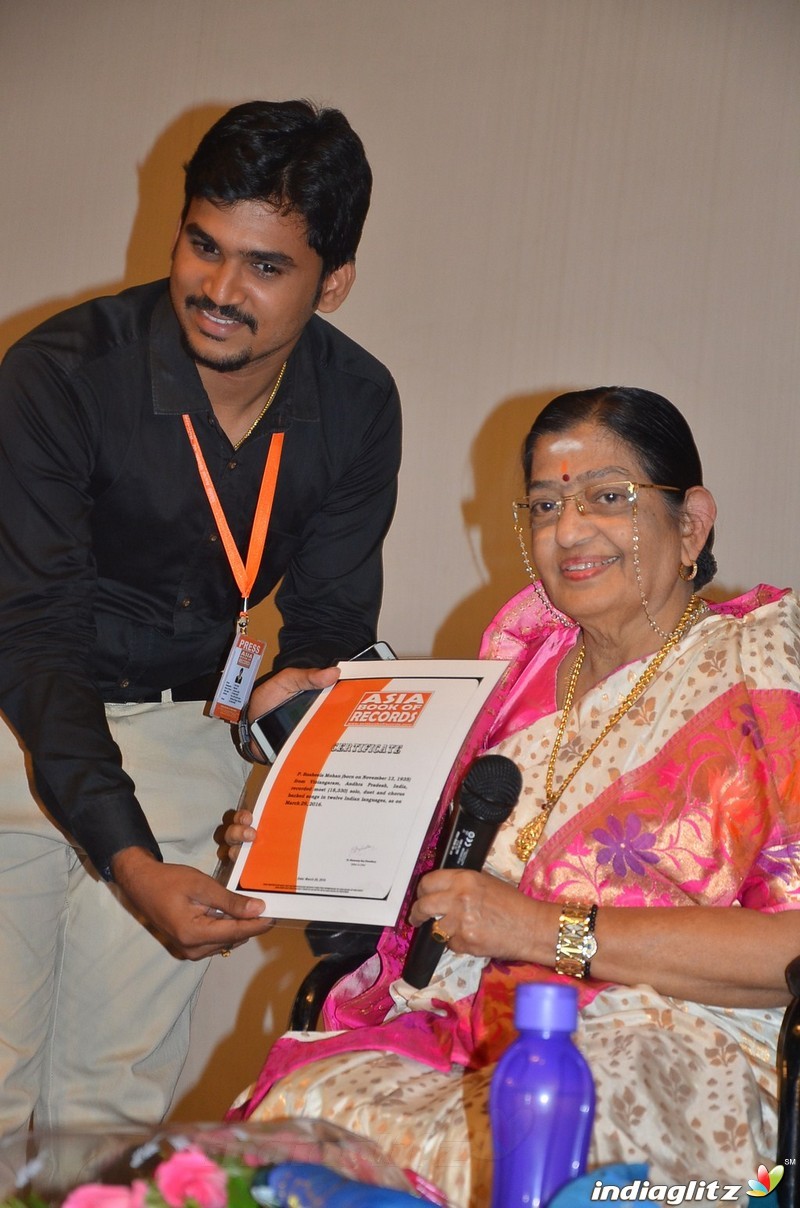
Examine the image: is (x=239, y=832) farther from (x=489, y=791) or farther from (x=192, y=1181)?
(x=192, y=1181)

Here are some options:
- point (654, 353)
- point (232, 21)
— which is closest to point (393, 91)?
point (232, 21)

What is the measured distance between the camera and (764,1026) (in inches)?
79.4

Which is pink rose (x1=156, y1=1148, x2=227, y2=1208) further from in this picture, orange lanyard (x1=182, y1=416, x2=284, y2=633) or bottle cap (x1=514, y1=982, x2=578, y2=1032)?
orange lanyard (x1=182, y1=416, x2=284, y2=633)

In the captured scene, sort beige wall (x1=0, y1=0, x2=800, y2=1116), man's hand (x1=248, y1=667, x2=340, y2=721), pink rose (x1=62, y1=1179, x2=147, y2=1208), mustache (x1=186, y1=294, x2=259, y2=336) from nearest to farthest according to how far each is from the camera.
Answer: pink rose (x1=62, y1=1179, x2=147, y2=1208) → man's hand (x1=248, y1=667, x2=340, y2=721) → mustache (x1=186, y1=294, x2=259, y2=336) → beige wall (x1=0, y1=0, x2=800, y2=1116)

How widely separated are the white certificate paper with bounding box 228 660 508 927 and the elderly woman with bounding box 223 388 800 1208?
7cm

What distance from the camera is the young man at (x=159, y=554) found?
2.49 m

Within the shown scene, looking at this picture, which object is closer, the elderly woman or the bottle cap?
the bottle cap

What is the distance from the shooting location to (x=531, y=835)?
2.29 metres

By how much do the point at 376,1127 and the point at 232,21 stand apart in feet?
14.1

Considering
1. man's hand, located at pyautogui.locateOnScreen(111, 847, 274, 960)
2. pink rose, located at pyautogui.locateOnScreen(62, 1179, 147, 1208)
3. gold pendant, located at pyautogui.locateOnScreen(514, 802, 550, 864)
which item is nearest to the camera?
pink rose, located at pyautogui.locateOnScreen(62, 1179, 147, 1208)

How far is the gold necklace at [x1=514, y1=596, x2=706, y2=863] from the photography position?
2.29 metres

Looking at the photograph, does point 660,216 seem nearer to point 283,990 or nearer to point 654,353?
point 654,353

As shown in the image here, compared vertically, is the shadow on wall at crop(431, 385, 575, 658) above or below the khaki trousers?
above

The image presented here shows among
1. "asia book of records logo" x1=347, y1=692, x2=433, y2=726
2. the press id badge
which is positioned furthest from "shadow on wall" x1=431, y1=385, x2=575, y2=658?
"asia book of records logo" x1=347, y1=692, x2=433, y2=726
